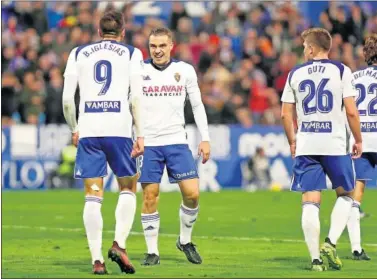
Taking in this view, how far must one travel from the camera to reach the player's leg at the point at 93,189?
1134 cm

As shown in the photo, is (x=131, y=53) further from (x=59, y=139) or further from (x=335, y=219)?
(x=59, y=139)

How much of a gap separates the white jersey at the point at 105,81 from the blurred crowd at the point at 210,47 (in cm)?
1526

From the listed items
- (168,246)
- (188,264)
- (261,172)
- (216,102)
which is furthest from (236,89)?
(188,264)

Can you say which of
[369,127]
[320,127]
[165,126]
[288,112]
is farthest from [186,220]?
[369,127]

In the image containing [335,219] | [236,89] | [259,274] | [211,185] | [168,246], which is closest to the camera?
[259,274]

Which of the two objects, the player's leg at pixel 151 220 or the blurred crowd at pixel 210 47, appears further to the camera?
the blurred crowd at pixel 210 47

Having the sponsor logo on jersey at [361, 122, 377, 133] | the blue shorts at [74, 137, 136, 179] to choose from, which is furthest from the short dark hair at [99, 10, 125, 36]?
the sponsor logo on jersey at [361, 122, 377, 133]

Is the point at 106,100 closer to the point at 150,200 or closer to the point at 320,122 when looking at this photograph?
the point at 150,200

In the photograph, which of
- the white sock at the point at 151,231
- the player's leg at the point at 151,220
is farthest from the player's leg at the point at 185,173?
the white sock at the point at 151,231

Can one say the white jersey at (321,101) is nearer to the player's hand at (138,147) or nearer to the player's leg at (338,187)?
the player's leg at (338,187)

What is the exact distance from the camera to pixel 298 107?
39.9 ft

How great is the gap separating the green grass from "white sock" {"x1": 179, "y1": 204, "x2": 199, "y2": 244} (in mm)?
239

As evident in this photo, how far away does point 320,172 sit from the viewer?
474 inches

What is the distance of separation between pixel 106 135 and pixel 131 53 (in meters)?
0.77
